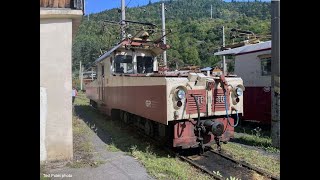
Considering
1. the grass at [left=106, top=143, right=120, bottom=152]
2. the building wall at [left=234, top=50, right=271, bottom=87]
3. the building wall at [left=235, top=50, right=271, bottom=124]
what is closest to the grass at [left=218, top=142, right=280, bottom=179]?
the grass at [left=106, top=143, right=120, bottom=152]

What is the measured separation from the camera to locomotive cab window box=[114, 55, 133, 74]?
36.0ft

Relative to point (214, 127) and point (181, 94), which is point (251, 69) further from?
point (181, 94)

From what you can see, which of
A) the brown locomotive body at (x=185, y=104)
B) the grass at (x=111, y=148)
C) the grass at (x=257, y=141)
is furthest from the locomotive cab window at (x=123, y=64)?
the grass at (x=257, y=141)

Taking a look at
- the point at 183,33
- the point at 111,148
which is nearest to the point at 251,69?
the point at 111,148

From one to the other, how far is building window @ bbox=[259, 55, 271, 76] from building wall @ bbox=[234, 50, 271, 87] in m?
0.13

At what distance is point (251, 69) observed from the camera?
12047 mm

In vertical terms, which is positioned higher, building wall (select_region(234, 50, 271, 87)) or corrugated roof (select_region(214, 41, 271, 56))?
corrugated roof (select_region(214, 41, 271, 56))

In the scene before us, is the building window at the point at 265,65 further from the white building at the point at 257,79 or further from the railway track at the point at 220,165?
the railway track at the point at 220,165

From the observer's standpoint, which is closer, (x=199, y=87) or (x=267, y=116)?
(x=199, y=87)

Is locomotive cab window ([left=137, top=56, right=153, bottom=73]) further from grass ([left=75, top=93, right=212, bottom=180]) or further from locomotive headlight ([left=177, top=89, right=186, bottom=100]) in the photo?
locomotive headlight ([left=177, top=89, right=186, bottom=100])
